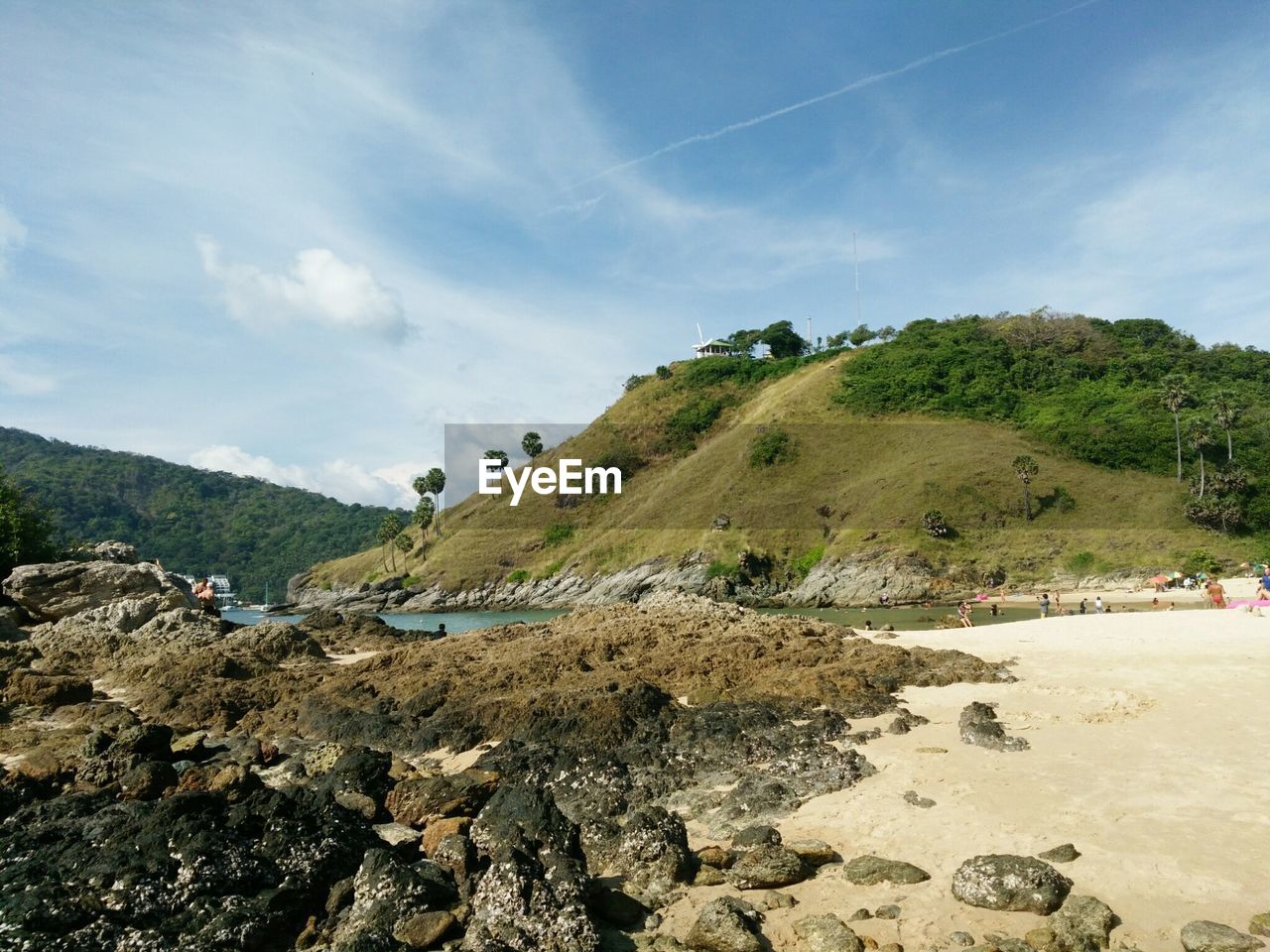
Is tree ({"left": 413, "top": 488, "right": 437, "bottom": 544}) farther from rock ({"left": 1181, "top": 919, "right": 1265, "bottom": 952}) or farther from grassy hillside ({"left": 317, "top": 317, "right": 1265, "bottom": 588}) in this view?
rock ({"left": 1181, "top": 919, "right": 1265, "bottom": 952})

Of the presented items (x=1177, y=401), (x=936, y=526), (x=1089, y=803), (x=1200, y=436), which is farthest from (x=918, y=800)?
(x=1177, y=401)

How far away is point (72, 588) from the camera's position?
31.8 meters

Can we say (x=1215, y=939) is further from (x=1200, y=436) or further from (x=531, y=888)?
(x=1200, y=436)

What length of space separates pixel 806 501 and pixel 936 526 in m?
18.1

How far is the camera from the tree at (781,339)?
6565 inches

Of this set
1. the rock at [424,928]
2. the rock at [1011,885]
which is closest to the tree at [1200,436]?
the rock at [1011,885]

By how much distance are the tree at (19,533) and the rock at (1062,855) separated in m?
44.8

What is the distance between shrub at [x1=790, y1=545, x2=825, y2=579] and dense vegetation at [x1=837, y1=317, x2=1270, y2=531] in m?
33.3

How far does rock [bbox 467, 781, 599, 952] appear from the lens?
7070 mm

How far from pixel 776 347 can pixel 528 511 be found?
78.6m

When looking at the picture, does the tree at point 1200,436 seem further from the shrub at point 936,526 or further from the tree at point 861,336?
the tree at point 861,336

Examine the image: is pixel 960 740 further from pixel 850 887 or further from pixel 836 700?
pixel 850 887

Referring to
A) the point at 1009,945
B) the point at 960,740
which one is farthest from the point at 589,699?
the point at 1009,945

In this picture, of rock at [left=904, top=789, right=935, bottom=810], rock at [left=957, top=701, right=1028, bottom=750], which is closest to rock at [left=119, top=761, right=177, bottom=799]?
rock at [left=904, top=789, right=935, bottom=810]
